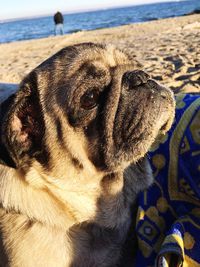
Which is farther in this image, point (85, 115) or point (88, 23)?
point (88, 23)

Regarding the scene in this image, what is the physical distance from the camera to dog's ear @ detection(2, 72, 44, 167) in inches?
91.7

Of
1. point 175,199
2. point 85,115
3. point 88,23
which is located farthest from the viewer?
point 88,23

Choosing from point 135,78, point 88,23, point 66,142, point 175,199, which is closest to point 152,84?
point 135,78

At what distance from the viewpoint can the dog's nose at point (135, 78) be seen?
2471 millimetres

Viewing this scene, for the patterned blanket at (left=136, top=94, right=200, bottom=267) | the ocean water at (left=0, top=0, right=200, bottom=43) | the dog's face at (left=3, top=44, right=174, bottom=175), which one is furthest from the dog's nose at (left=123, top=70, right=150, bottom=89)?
the ocean water at (left=0, top=0, right=200, bottom=43)

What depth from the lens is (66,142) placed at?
2461 mm

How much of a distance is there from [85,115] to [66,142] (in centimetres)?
18

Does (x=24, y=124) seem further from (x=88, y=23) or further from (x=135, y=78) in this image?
(x=88, y=23)

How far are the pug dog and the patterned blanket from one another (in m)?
0.27

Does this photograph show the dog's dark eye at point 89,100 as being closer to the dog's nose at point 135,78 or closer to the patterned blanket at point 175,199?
the dog's nose at point 135,78

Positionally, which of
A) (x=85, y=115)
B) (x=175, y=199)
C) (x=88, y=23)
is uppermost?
(x=85, y=115)

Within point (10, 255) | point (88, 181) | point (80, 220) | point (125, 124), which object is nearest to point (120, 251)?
point (80, 220)

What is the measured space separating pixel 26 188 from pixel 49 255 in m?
0.39

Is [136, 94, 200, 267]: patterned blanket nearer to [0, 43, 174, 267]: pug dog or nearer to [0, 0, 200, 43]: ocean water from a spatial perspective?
[0, 43, 174, 267]: pug dog
